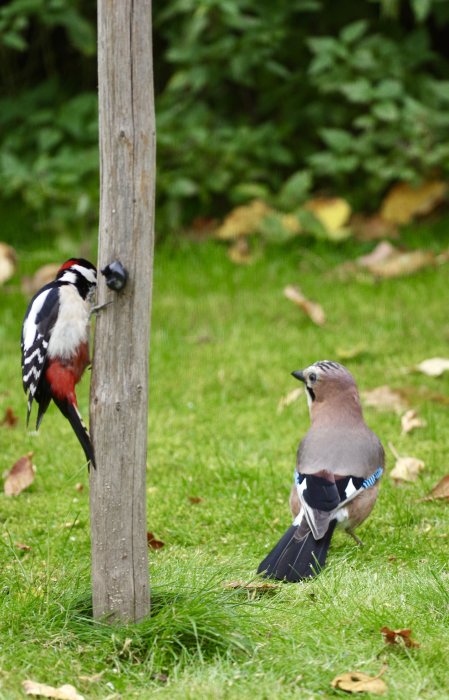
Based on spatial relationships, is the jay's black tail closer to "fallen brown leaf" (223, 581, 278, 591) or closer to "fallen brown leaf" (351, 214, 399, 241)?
"fallen brown leaf" (223, 581, 278, 591)

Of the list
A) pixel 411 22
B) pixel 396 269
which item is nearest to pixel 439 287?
pixel 396 269

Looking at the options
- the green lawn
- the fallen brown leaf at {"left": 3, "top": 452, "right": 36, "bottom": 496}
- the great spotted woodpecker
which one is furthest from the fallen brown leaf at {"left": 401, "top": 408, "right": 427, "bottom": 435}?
the great spotted woodpecker

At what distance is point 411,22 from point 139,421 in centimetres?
718

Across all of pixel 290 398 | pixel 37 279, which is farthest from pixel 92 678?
pixel 37 279

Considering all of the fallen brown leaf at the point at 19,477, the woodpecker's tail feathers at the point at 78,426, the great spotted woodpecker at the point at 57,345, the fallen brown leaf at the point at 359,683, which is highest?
the great spotted woodpecker at the point at 57,345

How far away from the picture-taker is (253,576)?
14.9 ft

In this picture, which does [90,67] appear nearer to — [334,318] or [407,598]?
[334,318]

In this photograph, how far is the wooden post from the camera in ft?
12.2

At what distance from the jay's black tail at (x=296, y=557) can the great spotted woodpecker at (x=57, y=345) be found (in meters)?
1.05

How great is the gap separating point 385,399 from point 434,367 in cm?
48

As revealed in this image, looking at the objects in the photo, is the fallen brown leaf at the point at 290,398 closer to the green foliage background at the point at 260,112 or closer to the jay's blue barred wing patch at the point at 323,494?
the jay's blue barred wing patch at the point at 323,494

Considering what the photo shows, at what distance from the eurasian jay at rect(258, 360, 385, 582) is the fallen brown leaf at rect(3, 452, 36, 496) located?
1.52m

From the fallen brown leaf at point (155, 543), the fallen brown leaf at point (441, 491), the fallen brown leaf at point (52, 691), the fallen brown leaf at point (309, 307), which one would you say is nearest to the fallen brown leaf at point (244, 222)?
the fallen brown leaf at point (309, 307)

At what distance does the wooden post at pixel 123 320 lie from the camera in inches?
147
